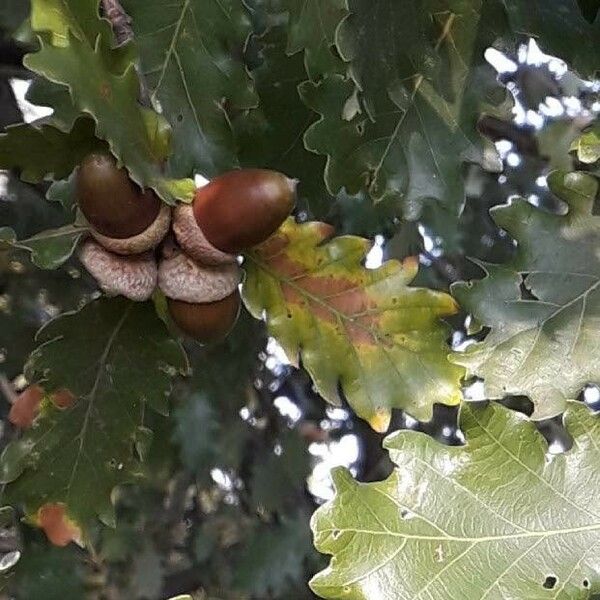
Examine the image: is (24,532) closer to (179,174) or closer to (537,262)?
(179,174)

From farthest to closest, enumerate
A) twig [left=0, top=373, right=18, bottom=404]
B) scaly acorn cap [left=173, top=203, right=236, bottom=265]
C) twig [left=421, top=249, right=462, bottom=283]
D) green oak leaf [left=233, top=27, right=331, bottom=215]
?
1. twig [left=421, top=249, right=462, bottom=283]
2. twig [left=0, top=373, right=18, bottom=404]
3. green oak leaf [left=233, top=27, right=331, bottom=215]
4. scaly acorn cap [left=173, top=203, right=236, bottom=265]

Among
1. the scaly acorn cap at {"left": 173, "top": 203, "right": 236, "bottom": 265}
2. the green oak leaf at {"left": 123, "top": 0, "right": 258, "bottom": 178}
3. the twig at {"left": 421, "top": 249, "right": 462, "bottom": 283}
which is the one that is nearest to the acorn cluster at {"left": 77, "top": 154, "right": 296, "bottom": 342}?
the scaly acorn cap at {"left": 173, "top": 203, "right": 236, "bottom": 265}

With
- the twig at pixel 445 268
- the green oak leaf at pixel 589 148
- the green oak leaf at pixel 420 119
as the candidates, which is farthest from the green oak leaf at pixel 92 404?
the twig at pixel 445 268

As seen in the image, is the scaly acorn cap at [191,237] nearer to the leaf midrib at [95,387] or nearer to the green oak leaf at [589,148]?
the leaf midrib at [95,387]

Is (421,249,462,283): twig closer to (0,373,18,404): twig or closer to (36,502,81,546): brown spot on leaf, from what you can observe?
(0,373,18,404): twig

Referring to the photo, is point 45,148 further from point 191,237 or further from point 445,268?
point 445,268

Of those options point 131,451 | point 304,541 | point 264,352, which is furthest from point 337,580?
point 304,541
